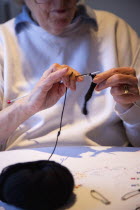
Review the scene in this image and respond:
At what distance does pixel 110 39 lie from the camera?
1.16 metres

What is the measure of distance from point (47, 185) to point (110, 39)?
801 millimetres

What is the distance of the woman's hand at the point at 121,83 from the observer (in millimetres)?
879

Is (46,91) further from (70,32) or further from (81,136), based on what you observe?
(70,32)

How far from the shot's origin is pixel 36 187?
21.2 inches

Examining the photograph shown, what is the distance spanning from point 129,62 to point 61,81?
362 millimetres

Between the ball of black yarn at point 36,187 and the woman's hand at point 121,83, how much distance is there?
1.33 ft

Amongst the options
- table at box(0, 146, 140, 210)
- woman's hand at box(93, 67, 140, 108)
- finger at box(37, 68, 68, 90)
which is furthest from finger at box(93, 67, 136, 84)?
table at box(0, 146, 140, 210)

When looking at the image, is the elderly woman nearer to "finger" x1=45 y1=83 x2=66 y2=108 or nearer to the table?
"finger" x1=45 y1=83 x2=66 y2=108

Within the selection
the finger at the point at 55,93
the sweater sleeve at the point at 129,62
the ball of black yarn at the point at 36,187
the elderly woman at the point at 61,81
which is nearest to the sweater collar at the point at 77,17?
the elderly woman at the point at 61,81

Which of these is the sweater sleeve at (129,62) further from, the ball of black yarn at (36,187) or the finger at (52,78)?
the ball of black yarn at (36,187)

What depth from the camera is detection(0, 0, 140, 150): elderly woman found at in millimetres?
988

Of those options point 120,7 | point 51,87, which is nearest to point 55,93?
point 51,87

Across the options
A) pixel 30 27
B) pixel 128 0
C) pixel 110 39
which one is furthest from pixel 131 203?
pixel 128 0

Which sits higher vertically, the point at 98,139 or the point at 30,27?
the point at 30,27
